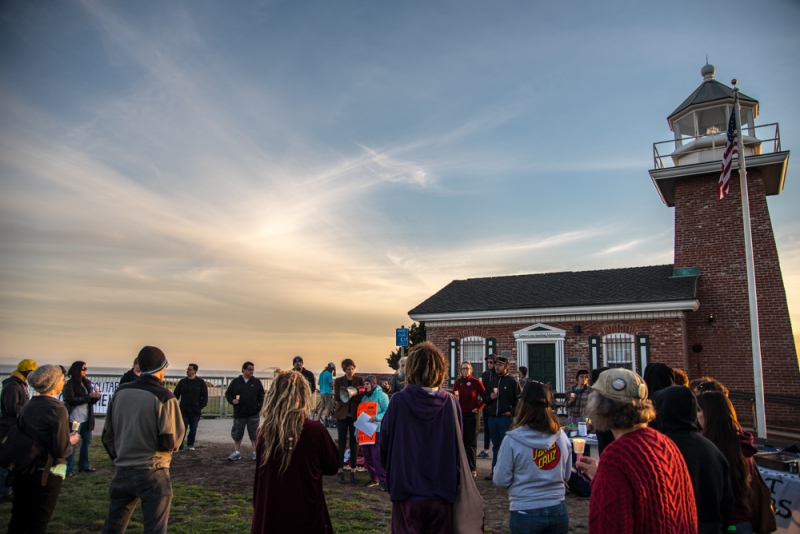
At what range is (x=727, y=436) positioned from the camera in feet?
12.6

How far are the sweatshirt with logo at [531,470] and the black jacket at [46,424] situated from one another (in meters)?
3.82

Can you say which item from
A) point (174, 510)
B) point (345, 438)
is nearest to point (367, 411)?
point (345, 438)

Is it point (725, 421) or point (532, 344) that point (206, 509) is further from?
Result: point (532, 344)

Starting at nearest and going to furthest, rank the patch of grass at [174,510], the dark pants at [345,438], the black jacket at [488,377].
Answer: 1. the patch of grass at [174,510]
2. the dark pants at [345,438]
3. the black jacket at [488,377]

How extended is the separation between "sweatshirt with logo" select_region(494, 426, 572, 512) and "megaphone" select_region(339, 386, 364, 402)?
533 centimetres

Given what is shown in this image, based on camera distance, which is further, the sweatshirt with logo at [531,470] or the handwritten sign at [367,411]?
the handwritten sign at [367,411]

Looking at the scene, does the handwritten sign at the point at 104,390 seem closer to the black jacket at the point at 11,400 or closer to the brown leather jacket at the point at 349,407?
the brown leather jacket at the point at 349,407

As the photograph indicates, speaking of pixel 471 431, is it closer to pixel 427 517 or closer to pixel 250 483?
pixel 250 483

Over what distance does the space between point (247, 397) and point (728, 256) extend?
55.8 ft

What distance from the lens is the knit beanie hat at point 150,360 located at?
4.46 metres

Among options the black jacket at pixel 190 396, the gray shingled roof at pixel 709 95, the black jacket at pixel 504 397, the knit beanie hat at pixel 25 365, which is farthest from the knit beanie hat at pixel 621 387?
the gray shingled roof at pixel 709 95

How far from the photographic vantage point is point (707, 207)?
63.2 ft

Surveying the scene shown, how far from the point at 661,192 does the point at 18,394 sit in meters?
21.3

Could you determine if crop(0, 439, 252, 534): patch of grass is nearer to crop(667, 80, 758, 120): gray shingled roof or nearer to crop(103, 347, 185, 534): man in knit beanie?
crop(103, 347, 185, 534): man in knit beanie
